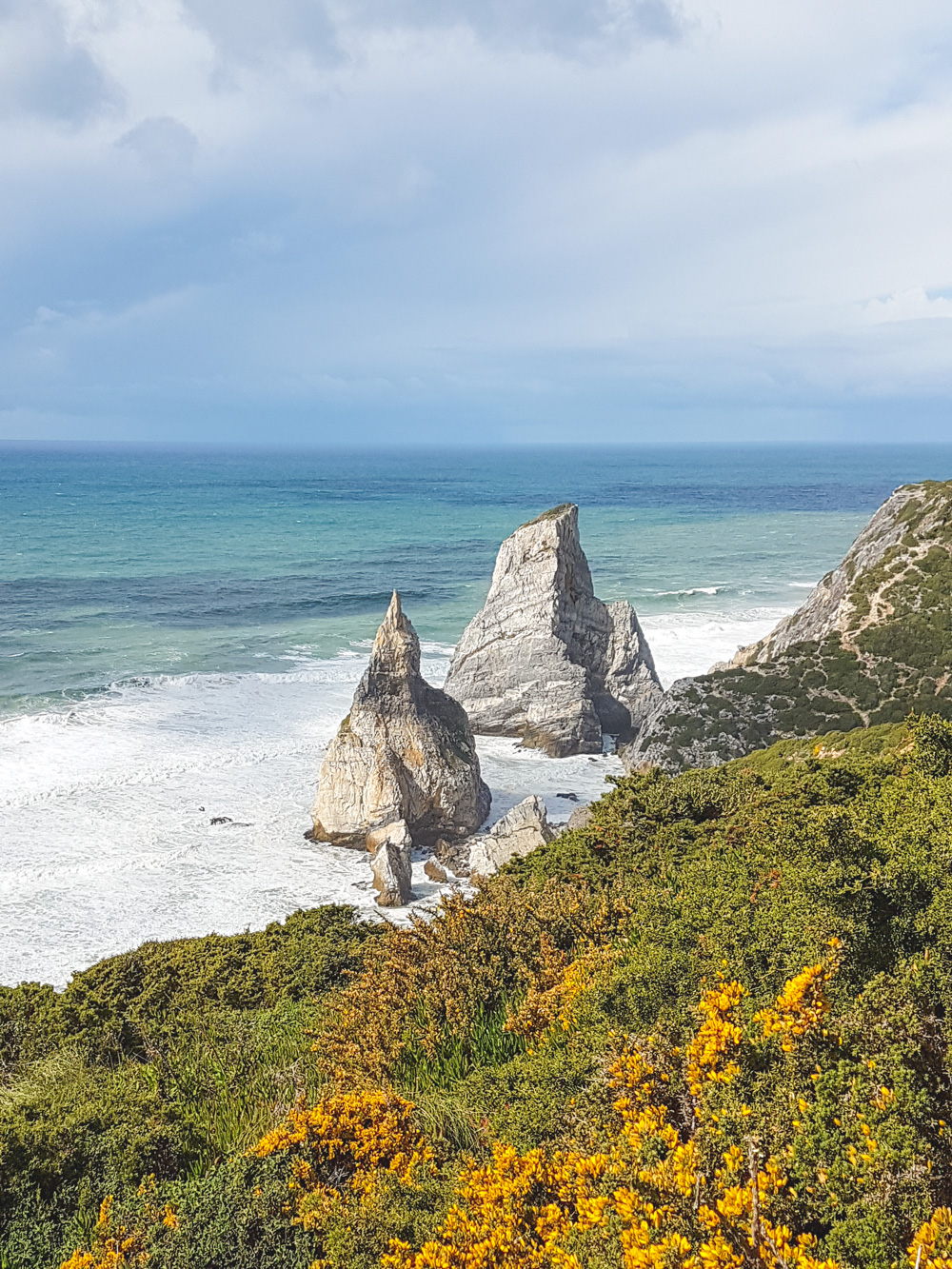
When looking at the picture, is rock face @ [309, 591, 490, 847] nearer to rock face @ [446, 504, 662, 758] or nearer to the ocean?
the ocean

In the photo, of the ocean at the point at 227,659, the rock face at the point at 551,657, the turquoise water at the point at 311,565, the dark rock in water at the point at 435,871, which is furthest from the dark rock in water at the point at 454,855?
the turquoise water at the point at 311,565

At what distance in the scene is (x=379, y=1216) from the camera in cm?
493

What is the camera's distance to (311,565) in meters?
70.0

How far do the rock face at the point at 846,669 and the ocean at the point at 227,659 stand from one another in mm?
Result: 2902

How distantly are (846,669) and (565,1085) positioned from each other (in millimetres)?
25334

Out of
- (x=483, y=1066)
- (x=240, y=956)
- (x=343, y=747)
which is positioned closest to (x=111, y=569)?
(x=343, y=747)

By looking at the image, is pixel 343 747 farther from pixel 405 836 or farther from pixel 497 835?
pixel 497 835

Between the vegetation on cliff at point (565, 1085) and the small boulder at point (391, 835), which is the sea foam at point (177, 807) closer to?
the small boulder at point (391, 835)

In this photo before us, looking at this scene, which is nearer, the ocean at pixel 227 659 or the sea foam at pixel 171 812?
the sea foam at pixel 171 812

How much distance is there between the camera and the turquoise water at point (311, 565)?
43.7 metres

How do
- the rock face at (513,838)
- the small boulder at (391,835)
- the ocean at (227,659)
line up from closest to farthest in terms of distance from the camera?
1. the rock face at (513,838)
2. the ocean at (227,659)
3. the small boulder at (391,835)

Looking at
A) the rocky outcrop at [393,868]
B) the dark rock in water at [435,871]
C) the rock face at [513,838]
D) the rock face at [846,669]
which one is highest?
the rock face at [846,669]

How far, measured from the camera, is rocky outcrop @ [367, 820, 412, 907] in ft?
62.3

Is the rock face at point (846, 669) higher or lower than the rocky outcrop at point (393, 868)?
higher
